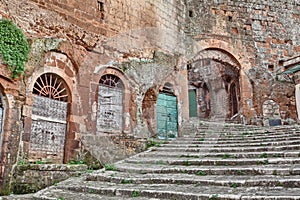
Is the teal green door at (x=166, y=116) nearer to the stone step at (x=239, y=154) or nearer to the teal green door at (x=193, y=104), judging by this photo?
the stone step at (x=239, y=154)

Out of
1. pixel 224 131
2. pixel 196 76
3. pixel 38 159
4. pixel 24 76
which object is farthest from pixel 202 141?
pixel 196 76

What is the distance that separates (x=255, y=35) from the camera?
13344mm

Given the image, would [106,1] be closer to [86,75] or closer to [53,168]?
[86,75]

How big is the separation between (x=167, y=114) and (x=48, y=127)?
4110 mm

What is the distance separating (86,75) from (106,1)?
2.52 m

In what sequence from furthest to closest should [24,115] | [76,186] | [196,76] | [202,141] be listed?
[196,76] → [202,141] → [24,115] → [76,186]

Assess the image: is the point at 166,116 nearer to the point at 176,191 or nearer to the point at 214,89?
the point at 176,191

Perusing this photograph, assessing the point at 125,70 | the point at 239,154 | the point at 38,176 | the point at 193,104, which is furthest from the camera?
the point at 193,104

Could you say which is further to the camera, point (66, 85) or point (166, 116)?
point (166, 116)

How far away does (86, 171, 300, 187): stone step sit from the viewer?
163 inches

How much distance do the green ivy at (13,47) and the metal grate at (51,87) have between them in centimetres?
64

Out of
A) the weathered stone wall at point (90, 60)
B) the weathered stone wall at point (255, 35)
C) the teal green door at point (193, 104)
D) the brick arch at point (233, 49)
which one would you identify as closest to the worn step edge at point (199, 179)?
the weathered stone wall at point (90, 60)

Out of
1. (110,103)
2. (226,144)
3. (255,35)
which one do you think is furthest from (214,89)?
(226,144)

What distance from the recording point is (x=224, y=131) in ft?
31.7
